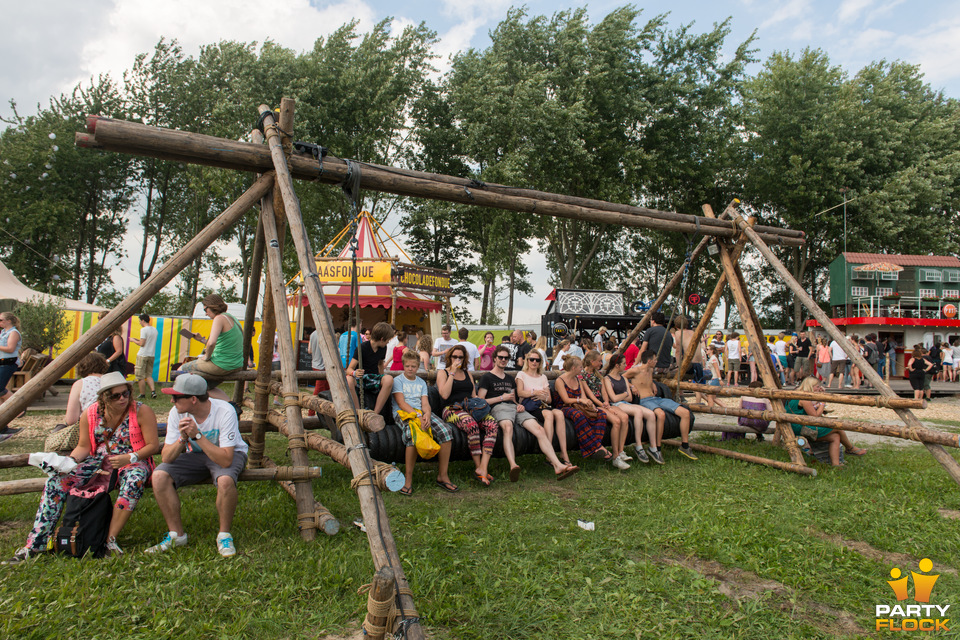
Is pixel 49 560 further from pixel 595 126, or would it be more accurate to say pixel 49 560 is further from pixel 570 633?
pixel 595 126

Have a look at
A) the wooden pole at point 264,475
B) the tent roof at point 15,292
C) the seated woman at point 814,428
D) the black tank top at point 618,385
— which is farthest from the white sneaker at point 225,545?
the tent roof at point 15,292

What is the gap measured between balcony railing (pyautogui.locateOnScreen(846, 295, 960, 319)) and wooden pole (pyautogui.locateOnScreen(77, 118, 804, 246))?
21984 mm

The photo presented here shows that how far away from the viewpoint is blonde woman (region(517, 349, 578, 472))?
19.8 ft

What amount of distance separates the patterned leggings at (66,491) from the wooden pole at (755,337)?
605 centimetres

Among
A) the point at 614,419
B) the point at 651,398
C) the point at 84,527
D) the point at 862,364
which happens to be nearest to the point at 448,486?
the point at 614,419

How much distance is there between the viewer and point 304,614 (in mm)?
2922

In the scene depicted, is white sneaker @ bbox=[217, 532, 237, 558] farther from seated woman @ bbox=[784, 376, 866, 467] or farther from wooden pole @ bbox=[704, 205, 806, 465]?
seated woman @ bbox=[784, 376, 866, 467]

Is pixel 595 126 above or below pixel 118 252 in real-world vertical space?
above

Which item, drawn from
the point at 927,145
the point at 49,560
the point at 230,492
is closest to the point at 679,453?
the point at 230,492

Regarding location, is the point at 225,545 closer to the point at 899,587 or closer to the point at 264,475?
the point at 264,475

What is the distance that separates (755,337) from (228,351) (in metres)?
5.89

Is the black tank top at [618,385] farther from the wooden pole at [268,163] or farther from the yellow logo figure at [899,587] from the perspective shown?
the yellow logo figure at [899,587]

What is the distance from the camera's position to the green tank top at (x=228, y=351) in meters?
5.52

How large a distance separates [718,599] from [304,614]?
2.17 meters
